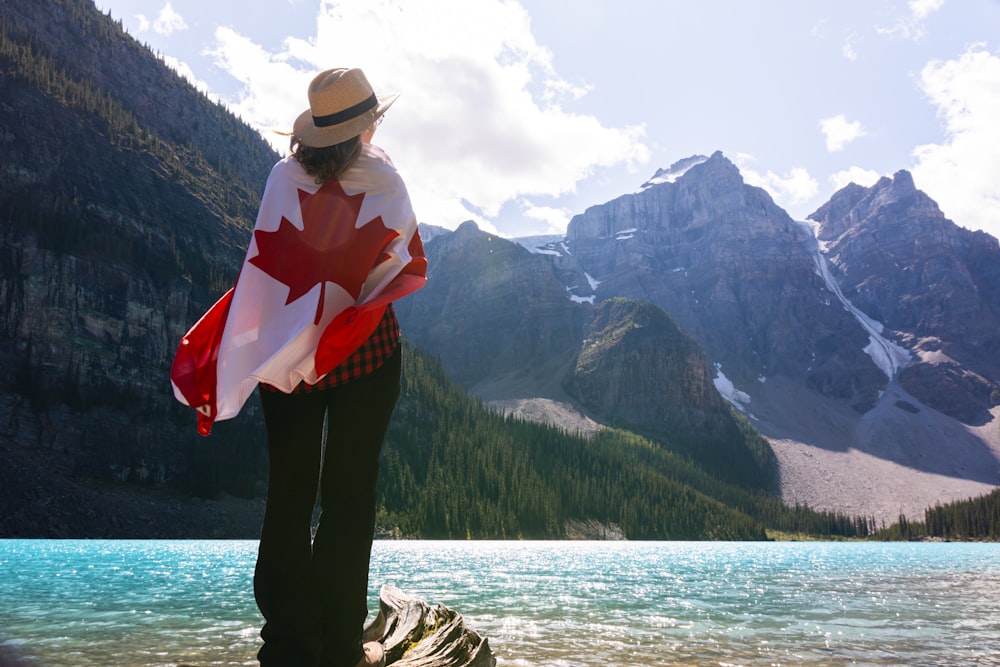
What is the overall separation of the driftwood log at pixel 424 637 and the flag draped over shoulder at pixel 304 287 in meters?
3.00

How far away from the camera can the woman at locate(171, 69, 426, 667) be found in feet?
10.7

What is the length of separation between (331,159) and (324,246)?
1.55 ft

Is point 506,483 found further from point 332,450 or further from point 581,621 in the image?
point 332,450

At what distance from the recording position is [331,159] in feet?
11.7

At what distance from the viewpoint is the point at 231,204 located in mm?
142000

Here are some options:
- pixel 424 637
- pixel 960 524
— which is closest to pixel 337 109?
pixel 424 637

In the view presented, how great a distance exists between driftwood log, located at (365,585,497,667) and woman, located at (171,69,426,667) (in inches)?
78.5

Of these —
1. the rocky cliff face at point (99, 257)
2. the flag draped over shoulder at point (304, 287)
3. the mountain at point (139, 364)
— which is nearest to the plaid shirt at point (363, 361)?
the flag draped over shoulder at point (304, 287)

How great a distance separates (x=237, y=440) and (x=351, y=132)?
10977 cm

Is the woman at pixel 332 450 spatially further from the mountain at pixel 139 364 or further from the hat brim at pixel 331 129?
the mountain at pixel 139 364

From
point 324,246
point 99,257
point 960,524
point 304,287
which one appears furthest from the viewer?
point 960,524

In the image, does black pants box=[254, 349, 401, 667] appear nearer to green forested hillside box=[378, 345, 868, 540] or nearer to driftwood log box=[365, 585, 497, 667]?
driftwood log box=[365, 585, 497, 667]

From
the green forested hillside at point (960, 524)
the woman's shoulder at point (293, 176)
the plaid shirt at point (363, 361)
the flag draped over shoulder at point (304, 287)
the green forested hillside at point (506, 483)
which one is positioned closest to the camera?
the flag draped over shoulder at point (304, 287)

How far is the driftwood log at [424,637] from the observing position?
5.39 metres
